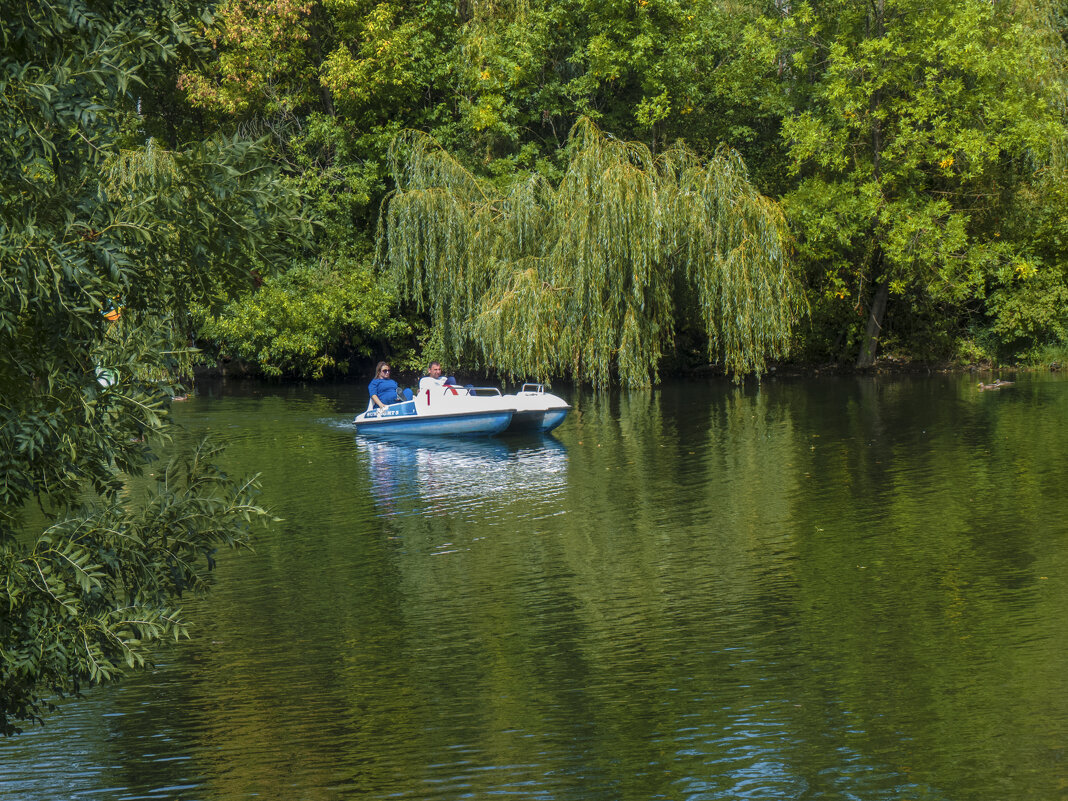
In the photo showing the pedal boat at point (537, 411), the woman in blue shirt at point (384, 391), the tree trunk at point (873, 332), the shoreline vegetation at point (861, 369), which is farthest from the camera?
the tree trunk at point (873, 332)

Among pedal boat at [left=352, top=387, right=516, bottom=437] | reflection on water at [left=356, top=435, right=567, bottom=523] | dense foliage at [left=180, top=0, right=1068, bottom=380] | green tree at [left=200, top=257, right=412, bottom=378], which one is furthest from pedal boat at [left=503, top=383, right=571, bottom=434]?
green tree at [left=200, top=257, right=412, bottom=378]

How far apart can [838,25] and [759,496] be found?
22666 millimetres

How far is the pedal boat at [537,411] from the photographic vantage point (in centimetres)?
2339

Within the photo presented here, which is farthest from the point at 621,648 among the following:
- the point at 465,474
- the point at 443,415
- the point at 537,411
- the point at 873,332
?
the point at 873,332

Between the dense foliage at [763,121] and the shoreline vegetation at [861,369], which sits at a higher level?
the dense foliage at [763,121]

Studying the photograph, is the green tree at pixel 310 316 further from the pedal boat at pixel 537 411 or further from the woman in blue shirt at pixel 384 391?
the pedal boat at pixel 537 411

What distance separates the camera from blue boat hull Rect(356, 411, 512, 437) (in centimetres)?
2361

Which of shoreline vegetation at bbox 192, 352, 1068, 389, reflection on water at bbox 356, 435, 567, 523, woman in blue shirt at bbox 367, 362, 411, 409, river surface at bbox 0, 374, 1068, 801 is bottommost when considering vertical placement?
river surface at bbox 0, 374, 1068, 801

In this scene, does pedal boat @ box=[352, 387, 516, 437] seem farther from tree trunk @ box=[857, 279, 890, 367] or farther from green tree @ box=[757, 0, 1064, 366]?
tree trunk @ box=[857, 279, 890, 367]

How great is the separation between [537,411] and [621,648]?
1402 centimetres

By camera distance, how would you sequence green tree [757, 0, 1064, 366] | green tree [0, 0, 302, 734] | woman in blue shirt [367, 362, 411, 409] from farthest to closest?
green tree [757, 0, 1064, 366], woman in blue shirt [367, 362, 411, 409], green tree [0, 0, 302, 734]

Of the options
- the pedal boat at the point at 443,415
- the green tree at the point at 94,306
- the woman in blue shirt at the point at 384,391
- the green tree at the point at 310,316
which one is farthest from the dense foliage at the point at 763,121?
the green tree at the point at 94,306

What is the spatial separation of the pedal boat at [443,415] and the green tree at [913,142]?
42.8 feet

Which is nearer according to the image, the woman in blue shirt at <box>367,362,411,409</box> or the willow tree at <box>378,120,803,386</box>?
the woman in blue shirt at <box>367,362,411,409</box>
